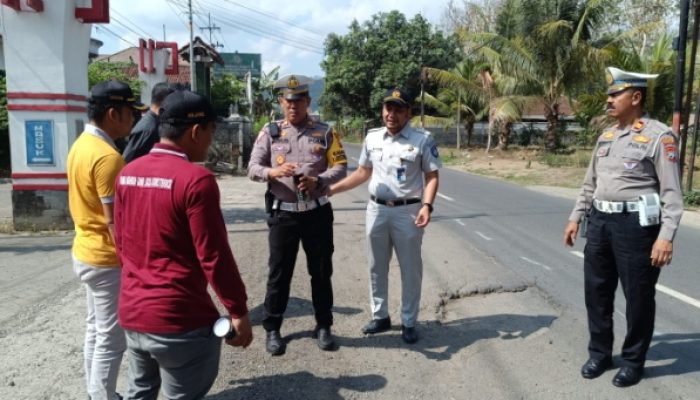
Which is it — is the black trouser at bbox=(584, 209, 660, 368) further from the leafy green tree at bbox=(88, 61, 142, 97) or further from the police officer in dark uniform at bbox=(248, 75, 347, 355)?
the leafy green tree at bbox=(88, 61, 142, 97)

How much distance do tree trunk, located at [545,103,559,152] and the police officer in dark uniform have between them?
73.2 feet

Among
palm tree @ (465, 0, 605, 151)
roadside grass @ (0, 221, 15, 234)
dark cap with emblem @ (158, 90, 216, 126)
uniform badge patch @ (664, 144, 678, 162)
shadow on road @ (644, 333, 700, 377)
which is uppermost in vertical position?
palm tree @ (465, 0, 605, 151)

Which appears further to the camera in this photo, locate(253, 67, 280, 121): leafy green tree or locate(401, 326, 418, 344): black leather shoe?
locate(253, 67, 280, 121): leafy green tree

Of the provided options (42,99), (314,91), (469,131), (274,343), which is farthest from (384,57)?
(274,343)

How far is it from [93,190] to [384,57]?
1481 inches

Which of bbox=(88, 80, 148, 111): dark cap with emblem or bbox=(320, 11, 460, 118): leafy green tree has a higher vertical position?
bbox=(320, 11, 460, 118): leafy green tree

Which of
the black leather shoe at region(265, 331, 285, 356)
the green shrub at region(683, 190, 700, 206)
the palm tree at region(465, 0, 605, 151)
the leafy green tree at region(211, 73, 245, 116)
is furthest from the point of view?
the leafy green tree at region(211, 73, 245, 116)

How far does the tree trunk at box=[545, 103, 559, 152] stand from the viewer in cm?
2408

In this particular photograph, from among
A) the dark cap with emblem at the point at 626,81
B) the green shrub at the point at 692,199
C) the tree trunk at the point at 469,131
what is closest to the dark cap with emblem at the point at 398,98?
the dark cap with emblem at the point at 626,81

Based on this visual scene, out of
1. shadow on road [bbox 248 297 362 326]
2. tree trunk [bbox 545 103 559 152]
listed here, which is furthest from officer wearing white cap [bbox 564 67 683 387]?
tree trunk [bbox 545 103 559 152]

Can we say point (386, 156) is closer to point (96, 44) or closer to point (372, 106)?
point (96, 44)

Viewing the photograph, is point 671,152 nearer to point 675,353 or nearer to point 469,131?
point 675,353

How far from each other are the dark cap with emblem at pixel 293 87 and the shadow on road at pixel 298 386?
1.92 metres

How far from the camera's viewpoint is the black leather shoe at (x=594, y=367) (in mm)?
3490
